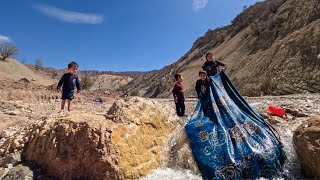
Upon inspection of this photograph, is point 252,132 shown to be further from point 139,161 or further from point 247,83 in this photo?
point 247,83

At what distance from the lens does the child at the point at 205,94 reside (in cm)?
601

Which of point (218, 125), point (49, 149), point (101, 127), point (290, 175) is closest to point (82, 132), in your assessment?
point (101, 127)

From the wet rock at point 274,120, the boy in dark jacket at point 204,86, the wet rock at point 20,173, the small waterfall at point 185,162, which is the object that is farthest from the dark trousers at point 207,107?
the wet rock at point 20,173

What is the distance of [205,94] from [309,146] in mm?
2448

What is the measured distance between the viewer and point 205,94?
6488 millimetres

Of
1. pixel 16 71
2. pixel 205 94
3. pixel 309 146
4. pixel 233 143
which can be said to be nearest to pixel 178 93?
pixel 205 94

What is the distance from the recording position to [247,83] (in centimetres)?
1733

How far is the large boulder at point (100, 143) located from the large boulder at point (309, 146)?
2120 mm

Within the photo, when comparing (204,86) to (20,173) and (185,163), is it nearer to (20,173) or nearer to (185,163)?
(185,163)

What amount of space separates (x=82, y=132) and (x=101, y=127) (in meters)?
0.32

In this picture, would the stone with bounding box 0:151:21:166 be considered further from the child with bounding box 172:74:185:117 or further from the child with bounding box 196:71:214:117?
the child with bounding box 172:74:185:117

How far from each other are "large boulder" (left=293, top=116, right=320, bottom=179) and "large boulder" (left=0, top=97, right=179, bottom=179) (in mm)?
2120

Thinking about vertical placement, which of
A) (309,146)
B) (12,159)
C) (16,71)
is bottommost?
(12,159)

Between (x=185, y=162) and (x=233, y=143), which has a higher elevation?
(x=233, y=143)
